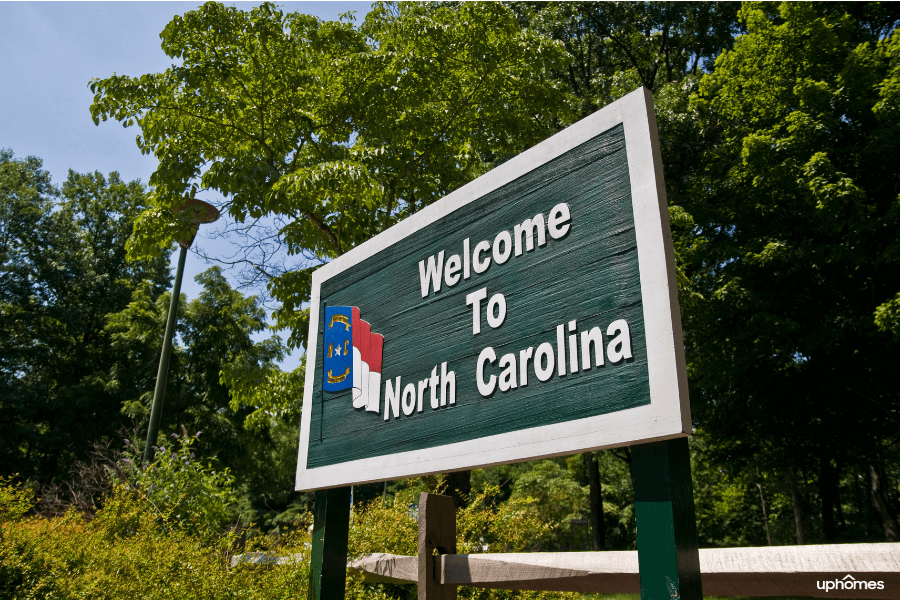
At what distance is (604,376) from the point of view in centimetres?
187

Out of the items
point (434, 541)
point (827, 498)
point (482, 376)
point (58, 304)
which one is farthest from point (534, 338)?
point (58, 304)

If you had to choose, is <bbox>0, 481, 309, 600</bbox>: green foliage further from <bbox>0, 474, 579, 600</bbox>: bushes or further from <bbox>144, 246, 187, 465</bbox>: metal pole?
<bbox>144, 246, 187, 465</bbox>: metal pole

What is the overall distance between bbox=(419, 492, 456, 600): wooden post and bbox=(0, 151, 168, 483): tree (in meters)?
21.7

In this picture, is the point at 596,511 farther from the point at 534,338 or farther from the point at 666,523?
the point at 666,523

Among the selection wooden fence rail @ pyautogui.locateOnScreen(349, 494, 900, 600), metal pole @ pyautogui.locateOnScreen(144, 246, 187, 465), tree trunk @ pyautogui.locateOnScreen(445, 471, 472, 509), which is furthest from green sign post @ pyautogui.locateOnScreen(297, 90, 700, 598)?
metal pole @ pyautogui.locateOnScreen(144, 246, 187, 465)

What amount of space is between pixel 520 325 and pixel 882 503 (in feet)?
51.7

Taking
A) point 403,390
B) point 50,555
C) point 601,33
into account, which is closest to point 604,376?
point 403,390

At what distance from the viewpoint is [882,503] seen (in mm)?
13992

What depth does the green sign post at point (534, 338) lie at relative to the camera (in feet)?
5.72

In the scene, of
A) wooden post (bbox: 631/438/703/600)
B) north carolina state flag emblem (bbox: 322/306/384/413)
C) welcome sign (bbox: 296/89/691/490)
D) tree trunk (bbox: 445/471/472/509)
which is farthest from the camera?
tree trunk (bbox: 445/471/472/509)

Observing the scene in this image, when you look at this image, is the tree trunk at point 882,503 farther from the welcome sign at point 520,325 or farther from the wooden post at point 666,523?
the wooden post at point 666,523

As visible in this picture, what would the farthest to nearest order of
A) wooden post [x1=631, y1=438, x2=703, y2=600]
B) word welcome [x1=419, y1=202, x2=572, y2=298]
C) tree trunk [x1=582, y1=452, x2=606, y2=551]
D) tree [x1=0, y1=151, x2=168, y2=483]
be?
1. tree [x1=0, y1=151, x2=168, y2=483]
2. tree trunk [x1=582, y1=452, x2=606, y2=551]
3. word welcome [x1=419, y1=202, x2=572, y2=298]
4. wooden post [x1=631, y1=438, x2=703, y2=600]

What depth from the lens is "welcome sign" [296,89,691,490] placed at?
182cm

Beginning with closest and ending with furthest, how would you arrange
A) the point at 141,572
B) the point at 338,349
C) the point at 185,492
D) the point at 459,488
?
the point at 338,349 → the point at 141,572 → the point at 185,492 → the point at 459,488
